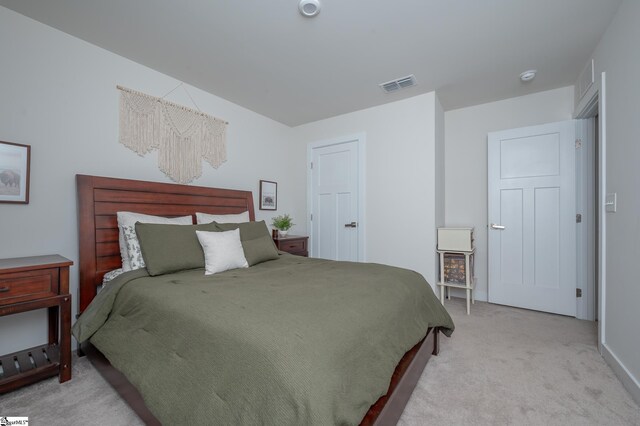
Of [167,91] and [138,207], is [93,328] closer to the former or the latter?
[138,207]

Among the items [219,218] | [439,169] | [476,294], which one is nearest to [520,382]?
[476,294]

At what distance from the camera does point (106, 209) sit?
2.37 metres

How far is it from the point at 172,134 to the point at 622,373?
416cm

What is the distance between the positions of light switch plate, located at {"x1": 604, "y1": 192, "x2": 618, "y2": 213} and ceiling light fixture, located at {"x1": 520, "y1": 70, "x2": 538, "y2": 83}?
1.48m

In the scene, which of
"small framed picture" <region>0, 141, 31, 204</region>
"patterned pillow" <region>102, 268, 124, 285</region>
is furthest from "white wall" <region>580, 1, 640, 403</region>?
"small framed picture" <region>0, 141, 31, 204</region>

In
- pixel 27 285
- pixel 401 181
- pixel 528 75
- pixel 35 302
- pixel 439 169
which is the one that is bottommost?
pixel 35 302

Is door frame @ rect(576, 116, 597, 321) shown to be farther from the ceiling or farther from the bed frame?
the bed frame

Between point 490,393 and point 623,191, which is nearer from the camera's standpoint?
point 490,393

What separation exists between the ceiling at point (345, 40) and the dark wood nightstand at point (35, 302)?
1802 millimetres

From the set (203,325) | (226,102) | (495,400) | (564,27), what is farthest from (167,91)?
(495,400)

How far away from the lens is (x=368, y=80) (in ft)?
9.95

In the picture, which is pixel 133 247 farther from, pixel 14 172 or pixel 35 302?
pixel 14 172

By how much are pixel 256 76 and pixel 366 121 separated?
1.58 m

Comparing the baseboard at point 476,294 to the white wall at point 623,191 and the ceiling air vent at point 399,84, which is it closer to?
the white wall at point 623,191
